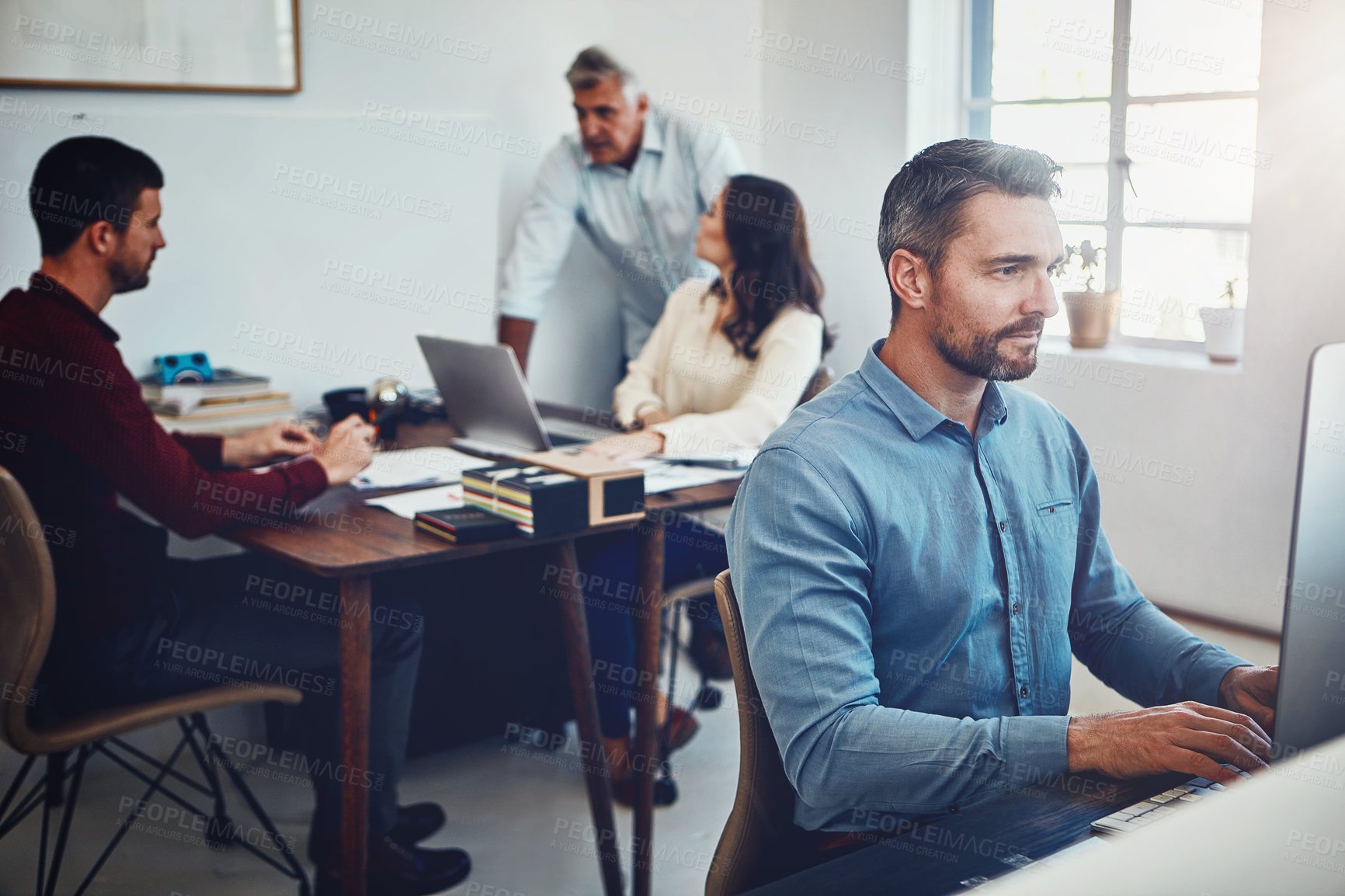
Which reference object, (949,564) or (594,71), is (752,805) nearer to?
(949,564)

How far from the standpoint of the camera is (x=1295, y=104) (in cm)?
269

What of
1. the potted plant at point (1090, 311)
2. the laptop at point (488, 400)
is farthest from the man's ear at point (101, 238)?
the potted plant at point (1090, 311)

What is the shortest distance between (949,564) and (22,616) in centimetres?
144

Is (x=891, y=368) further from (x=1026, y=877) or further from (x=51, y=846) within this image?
(x=51, y=846)

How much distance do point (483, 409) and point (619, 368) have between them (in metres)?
1.53

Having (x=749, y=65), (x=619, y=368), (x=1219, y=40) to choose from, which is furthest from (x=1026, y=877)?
(x=749, y=65)

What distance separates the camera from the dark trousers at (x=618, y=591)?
2623mm

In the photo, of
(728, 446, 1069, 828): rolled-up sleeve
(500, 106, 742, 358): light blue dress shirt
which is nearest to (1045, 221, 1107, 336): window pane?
(500, 106, 742, 358): light blue dress shirt

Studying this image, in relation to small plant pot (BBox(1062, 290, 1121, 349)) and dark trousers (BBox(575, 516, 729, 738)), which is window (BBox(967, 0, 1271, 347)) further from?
dark trousers (BBox(575, 516, 729, 738))

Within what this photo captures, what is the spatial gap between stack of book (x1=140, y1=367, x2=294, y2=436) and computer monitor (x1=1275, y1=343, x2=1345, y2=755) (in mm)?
2419

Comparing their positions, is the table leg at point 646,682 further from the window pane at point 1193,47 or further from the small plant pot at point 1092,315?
the window pane at point 1193,47

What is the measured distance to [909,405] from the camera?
4.18ft

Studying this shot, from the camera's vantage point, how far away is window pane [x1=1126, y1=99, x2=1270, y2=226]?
3.08 m

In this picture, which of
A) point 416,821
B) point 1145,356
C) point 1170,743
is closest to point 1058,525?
point 1170,743
